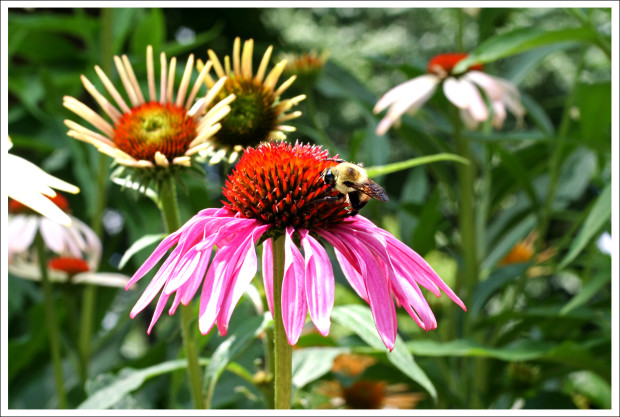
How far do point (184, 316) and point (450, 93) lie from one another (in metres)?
0.48

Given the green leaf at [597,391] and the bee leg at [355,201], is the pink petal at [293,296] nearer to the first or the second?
the bee leg at [355,201]

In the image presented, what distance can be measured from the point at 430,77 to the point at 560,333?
1.34 feet

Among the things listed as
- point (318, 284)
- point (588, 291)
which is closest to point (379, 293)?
point (318, 284)

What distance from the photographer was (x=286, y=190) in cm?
47

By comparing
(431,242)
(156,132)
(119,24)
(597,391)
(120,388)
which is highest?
(119,24)

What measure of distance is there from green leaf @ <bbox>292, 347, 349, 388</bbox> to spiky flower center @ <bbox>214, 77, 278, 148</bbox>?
9.1 inches

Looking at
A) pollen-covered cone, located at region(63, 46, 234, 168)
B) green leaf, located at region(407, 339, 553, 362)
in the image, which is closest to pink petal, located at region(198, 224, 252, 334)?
pollen-covered cone, located at region(63, 46, 234, 168)

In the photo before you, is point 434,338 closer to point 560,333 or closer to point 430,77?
point 560,333

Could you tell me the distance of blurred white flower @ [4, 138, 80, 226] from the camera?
15.2 inches

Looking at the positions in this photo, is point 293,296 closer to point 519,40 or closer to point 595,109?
point 519,40

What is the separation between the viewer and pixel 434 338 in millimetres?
1000

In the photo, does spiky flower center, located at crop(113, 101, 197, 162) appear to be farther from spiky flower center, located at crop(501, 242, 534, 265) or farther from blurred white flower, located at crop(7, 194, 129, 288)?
spiky flower center, located at crop(501, 242, 534, 265)

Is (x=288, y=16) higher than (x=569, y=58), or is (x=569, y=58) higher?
(x=288, y=16)

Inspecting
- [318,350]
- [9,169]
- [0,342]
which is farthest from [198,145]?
[0,342]
